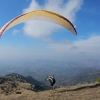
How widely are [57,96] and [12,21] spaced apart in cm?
1088

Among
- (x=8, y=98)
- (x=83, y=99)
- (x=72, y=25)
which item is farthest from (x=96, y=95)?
(x=8, y=98)

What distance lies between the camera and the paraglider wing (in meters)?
20.9

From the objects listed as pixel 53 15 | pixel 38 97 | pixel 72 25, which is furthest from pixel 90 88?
pixel 53 15

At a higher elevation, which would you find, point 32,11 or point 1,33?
point 32,11

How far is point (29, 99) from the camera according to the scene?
24.0 meters

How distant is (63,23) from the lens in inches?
1044

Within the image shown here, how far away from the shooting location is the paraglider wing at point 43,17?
20.9m

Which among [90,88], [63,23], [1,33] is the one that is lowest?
[90,88]

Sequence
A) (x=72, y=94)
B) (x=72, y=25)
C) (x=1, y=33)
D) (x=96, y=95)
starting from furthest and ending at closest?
(x=72, y=25)
(x=72, y=94)
(x=96, y=95)
(x=1, y=33)

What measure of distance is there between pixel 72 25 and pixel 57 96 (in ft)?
33.1

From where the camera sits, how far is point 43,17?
24.2m

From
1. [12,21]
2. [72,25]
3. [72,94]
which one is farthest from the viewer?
[72,25]

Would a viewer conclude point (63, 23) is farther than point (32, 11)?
Yes

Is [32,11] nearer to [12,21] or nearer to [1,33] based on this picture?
[12,21]
